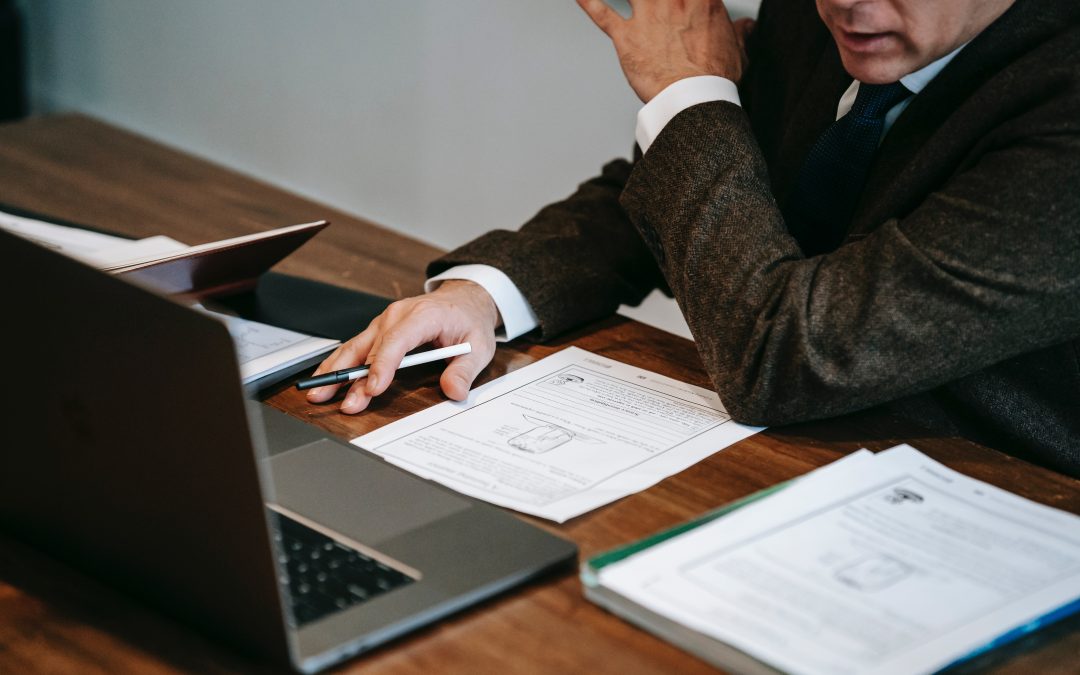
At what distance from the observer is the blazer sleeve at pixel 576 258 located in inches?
47.6

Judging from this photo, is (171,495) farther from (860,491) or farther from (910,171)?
(910,171)

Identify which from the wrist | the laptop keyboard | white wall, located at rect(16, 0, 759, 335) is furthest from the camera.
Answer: white wall, located at rect(16, 0, 759, 335)

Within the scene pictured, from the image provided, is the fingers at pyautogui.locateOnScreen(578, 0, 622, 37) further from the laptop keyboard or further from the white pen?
the laptop keyboard

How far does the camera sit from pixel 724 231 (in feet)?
3.52

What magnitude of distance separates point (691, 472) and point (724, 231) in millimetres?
252

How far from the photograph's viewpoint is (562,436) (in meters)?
Result: 0.98

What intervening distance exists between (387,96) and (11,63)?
1.50 m

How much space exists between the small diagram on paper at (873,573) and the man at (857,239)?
0.24m

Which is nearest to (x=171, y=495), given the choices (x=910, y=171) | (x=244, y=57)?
(x=910, y=171)

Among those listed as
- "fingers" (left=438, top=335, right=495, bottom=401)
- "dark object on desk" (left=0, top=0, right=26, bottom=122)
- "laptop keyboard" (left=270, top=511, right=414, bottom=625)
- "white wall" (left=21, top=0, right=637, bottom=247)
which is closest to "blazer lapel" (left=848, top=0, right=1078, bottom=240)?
"fingers" (left=438, top=335, right=495, bottom=401)

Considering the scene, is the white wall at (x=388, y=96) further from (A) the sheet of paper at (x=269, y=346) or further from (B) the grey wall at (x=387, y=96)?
(A) the sheet of paper at (x=269, y=346)

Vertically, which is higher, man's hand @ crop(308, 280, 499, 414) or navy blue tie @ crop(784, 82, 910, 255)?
navy blue tie @ crop(784, 82, 910, 255)

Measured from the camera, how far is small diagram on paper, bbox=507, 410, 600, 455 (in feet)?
3.15

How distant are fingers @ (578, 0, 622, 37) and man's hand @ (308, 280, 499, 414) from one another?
313 millimetres
